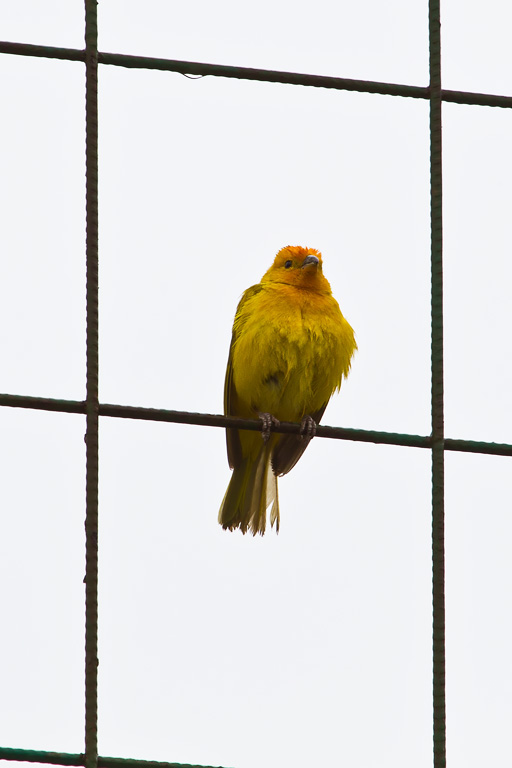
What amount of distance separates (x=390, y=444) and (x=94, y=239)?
1.33 metres

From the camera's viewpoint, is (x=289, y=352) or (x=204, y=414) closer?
(x=204, y=414)

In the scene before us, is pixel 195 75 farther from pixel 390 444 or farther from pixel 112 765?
pixel 112 765

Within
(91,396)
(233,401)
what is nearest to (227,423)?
(91,396)

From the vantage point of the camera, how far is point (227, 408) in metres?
8.10

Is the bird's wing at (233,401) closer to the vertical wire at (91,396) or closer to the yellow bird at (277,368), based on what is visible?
the yellow bird at (277,368)

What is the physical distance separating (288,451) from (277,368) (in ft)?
2.45

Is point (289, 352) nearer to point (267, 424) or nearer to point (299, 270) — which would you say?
point (299, 270)

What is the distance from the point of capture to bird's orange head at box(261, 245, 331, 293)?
807 cm

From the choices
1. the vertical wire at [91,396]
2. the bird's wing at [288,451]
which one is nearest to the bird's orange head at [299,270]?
the bird's wing at [288,451]

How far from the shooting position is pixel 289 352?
24.6 ft

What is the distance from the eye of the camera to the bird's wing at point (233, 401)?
7996mm

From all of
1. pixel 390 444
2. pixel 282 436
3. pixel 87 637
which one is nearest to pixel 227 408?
pixel 282 436

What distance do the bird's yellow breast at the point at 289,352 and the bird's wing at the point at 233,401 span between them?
0.36 feet

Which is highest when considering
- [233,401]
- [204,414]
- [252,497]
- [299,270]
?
[299,270]
